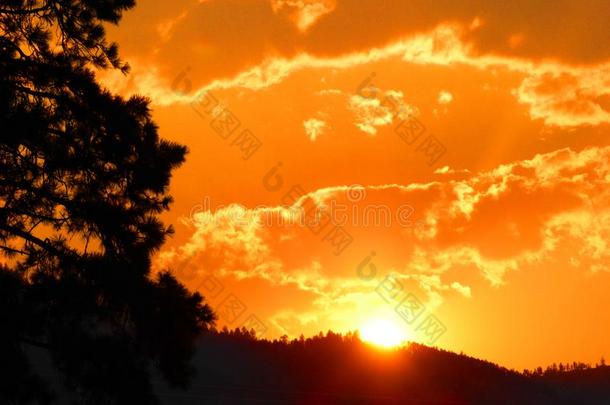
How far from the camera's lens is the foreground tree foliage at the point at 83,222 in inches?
445

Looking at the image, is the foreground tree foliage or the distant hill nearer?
the foreground tree foliage

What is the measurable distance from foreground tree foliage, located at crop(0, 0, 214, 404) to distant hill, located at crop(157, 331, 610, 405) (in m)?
6.31

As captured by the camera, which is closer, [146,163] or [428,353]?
[146,163]

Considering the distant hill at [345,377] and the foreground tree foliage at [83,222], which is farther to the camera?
the distant hill at [345,377]

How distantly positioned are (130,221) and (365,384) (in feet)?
44.5

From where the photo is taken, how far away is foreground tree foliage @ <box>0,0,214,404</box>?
11.3 meters

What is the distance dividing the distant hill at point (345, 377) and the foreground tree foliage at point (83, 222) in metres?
6.31

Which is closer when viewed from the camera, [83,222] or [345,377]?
[83,222]

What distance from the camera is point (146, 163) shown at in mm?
11891

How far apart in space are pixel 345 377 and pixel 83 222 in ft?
45.5

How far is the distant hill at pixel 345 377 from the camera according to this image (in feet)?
61.9

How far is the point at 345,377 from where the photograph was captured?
77.4ft

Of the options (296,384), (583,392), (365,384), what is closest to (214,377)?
(296,384)

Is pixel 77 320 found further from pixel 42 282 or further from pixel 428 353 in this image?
pixel 428 353
